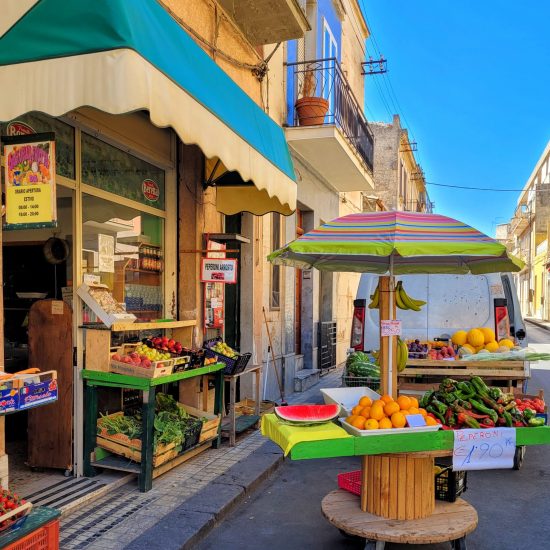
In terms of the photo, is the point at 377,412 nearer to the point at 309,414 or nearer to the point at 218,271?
the point at 309,414

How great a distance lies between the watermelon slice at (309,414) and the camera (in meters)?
3.54

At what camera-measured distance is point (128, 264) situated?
19.2ft

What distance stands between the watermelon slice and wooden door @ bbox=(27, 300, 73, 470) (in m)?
2.09

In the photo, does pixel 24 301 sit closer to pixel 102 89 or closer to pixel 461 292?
pixel 102 89

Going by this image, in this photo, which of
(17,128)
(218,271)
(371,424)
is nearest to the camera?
(371,424)

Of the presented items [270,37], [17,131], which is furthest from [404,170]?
[17,131]

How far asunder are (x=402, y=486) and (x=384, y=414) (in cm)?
47

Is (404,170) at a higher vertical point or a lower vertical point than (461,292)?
higher

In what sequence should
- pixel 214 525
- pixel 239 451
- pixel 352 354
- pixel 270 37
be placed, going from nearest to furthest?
pixel 214 525 < pixel 239 451 < pixel 352 354 < pixel 270 37

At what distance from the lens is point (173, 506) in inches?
168

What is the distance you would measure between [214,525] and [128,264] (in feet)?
9.43

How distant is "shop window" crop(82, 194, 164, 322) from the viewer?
17.2ft

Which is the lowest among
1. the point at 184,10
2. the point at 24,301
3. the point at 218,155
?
the point at 24,301

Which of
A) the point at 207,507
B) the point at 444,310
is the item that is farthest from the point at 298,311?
the point at 207,507
